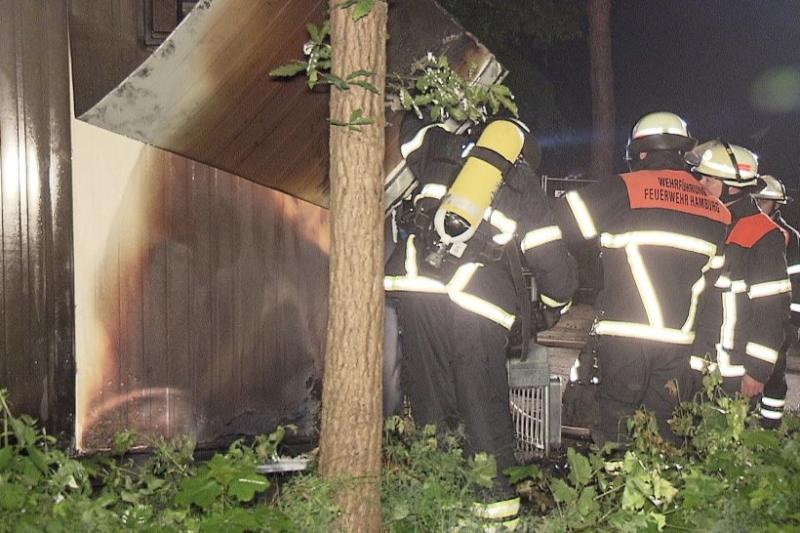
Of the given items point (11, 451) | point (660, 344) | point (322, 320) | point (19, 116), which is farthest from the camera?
point (322, 320)

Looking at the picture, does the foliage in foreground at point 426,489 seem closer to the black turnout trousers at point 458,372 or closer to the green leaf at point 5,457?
the green leaf at point 5,457

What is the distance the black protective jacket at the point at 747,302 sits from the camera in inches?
199

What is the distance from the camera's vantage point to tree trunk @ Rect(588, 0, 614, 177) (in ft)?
63.2

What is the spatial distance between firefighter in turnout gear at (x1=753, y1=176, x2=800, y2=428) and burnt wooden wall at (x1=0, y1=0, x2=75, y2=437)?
4197 millimetres

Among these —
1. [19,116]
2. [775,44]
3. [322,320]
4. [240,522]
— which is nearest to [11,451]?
[240,522]

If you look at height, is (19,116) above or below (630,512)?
above

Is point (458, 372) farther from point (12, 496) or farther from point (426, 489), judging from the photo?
point (12, 496)

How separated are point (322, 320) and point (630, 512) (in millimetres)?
2854

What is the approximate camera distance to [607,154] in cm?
1939

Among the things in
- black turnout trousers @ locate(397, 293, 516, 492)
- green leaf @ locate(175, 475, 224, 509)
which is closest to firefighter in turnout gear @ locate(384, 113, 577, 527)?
black turnout trousers @ locate(397, 293, 516, 492)

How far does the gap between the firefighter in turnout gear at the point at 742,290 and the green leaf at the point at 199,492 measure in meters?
3.23

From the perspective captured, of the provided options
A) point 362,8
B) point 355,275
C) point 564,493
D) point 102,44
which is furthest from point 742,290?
point 102,44

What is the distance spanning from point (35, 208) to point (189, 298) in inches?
A: 36.4

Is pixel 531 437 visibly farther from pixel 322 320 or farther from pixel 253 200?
pixel 253 200
